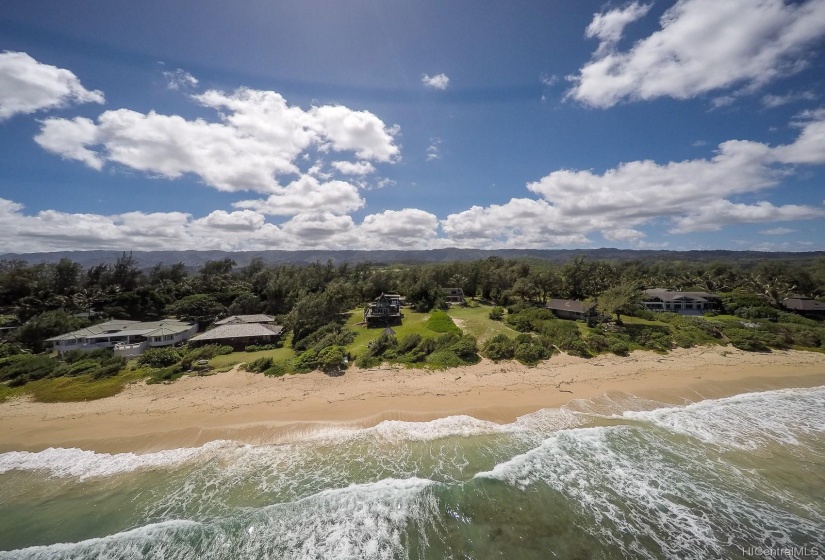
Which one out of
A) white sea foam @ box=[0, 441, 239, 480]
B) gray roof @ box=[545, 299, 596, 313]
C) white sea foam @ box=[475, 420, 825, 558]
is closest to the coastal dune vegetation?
gray roof @ box=[545, 299, 596, 313]

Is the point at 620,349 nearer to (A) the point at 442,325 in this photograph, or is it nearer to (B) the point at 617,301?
(B) the point at 617,301

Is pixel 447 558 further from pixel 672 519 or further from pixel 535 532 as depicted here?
pixel 672 519

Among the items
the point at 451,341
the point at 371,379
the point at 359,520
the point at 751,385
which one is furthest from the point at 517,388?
the point at 751,385

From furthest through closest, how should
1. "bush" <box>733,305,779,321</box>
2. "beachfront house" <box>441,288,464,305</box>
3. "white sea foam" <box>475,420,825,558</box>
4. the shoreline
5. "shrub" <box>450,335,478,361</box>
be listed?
"beachfront house" <box>441,288,464,305</box>, "bush" <box>733,305,779,321</box>, "shrub" <box>450,335,478,361</box>, the shoreline, "white sea foam" <box>475,420,825,558</box>

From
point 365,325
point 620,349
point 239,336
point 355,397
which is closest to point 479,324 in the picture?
point 620,349

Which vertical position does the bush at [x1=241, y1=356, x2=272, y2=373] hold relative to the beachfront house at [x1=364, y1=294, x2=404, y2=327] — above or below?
below

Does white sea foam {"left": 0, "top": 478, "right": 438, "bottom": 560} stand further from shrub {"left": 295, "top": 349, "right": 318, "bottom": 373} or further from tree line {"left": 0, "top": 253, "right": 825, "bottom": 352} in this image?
tree line {"left": 0, "top": 253, "right": 825, "bottom": 352}

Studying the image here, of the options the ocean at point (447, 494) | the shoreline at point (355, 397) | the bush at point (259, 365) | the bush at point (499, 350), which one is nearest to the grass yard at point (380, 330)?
the shoreline at point (355, 397)
